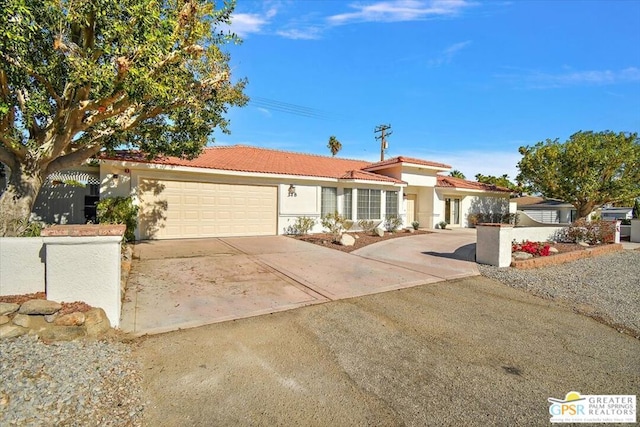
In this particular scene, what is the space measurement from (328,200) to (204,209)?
21.6ft

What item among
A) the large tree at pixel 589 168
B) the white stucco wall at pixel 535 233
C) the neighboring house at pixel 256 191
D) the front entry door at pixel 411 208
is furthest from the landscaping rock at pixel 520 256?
the large tree at pixel 589 168

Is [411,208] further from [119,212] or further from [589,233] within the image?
[119,212]

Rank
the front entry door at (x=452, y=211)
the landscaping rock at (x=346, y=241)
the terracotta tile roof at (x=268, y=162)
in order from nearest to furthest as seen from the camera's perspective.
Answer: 1. the landscaping rock at (x=346, y=241)
2. the terracotta tile roof at (x=268, y=162)
3. the front entry door at (x=452, y=211)

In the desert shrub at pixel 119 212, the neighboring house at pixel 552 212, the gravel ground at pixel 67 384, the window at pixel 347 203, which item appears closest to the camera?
the gravel ground at pixel 67 384

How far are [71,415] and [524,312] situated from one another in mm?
6659

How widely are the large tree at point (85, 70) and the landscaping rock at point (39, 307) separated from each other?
2.94m

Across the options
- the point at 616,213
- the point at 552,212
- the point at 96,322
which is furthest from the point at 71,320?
the point at 616,213

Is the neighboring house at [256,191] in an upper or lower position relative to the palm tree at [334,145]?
lower

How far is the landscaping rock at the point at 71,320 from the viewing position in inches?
150

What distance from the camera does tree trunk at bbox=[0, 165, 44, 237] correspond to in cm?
591

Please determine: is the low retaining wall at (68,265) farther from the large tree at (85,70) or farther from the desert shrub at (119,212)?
the desert shrub at (119,212)

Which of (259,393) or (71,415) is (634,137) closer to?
(259,393)

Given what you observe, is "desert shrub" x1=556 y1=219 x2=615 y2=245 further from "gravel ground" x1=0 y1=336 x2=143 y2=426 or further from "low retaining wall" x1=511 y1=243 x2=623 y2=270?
"gravel ground" x1=0 y1=336 x2=143 y2=426

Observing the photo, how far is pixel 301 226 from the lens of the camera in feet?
49.3
